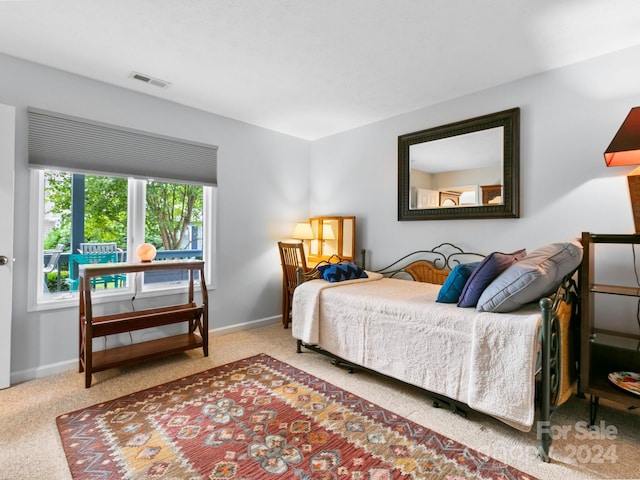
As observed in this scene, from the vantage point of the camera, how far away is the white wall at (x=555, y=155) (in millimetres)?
2336

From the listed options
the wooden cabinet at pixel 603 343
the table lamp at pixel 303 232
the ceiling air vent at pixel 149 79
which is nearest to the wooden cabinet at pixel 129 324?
the table lamp at pixel 303 232

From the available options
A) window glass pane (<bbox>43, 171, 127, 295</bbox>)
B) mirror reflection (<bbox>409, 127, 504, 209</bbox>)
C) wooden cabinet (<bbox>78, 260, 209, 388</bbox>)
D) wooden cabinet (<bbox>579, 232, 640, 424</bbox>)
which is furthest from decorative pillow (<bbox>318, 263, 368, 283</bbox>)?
window glass pane (<bbox>43, 171, 127, 295</bbox>)

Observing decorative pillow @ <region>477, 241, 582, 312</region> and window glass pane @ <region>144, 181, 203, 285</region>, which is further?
window glass pane @ <region>144, 181, 203, 285</region>

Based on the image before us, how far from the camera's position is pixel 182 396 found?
7.46 feet

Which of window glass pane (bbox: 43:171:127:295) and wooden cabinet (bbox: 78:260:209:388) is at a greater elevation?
→ window glass pane (bbox: 43:171:127:295)

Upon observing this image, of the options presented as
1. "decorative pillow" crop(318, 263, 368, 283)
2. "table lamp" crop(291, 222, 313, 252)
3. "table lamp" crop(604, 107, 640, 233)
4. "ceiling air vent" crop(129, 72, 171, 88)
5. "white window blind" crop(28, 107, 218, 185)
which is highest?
"ceiling air vent" crop(129, 72, 171, 88)

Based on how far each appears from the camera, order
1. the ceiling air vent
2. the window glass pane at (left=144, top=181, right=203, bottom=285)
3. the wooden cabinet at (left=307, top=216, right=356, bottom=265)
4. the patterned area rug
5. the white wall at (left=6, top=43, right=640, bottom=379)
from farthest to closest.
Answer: the wooden cabinet at (left=307, top=216, right=356, bottom=265)
the window glass pane at (left=144, top=181, right=203, bottom=285)
the ceiling air vent
the white wall at (left=6, top=43, right=640, bottom=379)
the patterned area rug

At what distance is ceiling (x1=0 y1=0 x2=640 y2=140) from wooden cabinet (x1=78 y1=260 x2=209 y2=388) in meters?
1.59

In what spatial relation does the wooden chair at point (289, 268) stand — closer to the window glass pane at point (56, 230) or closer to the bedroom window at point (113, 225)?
the bedroom window at point (113, 225)

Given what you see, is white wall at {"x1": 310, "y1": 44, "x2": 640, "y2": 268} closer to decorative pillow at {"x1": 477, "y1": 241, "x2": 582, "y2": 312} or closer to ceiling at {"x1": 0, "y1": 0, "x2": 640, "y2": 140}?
ceiling at {"x1": 0, "y1": 0, "x2": 640, "y2": 140}

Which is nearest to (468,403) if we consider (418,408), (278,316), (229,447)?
(418,408)

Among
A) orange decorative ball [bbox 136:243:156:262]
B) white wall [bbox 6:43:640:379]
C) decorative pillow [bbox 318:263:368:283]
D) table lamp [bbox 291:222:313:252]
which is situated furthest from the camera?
table lamp [bbox 291:222:313:252]

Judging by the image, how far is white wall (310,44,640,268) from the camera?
7.66 ft

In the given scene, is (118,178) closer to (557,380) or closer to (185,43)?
(185,43)
